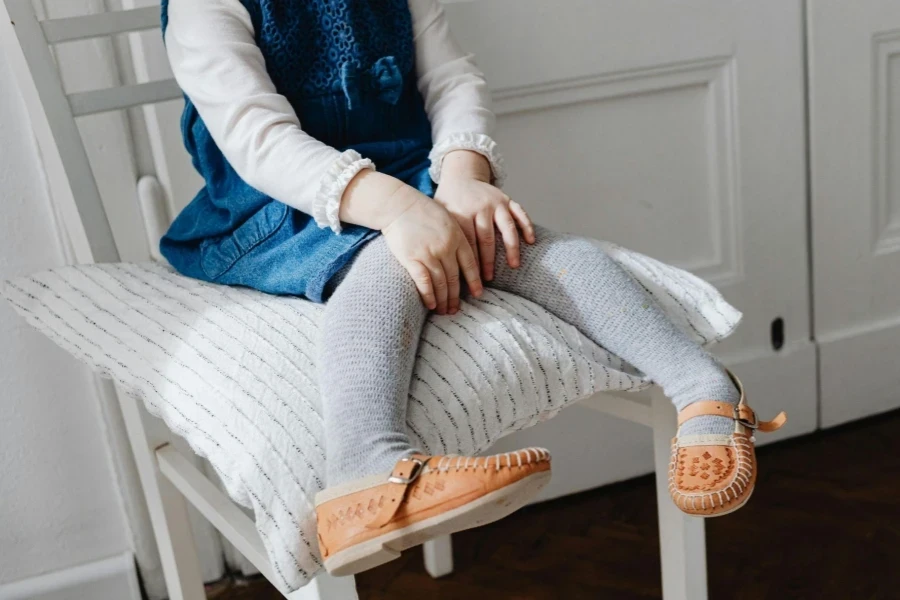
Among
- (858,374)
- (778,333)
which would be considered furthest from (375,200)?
(858,374)

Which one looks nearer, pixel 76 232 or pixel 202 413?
pixel 202 413

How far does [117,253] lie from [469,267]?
0.38 meters

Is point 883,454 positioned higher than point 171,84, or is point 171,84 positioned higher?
point 171,84

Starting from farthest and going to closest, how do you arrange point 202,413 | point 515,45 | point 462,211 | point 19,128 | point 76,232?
point 515,45 < point 19,128 < point 76,232 < point 462,211 < point 202,413

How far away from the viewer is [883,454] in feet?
4.16

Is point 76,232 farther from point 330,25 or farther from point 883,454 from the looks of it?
point 883,454

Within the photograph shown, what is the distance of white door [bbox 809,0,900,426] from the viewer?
4.00 feet

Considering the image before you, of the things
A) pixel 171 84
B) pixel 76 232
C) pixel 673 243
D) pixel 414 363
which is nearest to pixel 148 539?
pixel 76 232

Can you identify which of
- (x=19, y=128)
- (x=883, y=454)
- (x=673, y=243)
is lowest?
(x=883, y=454)

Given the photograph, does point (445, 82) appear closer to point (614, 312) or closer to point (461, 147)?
point (461, 147)

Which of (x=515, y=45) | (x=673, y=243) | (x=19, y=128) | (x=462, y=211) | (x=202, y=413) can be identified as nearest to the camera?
(x=202, y=413)

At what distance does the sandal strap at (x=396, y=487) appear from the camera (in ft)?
1.63

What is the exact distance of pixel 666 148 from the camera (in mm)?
1186

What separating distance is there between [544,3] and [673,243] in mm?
354
